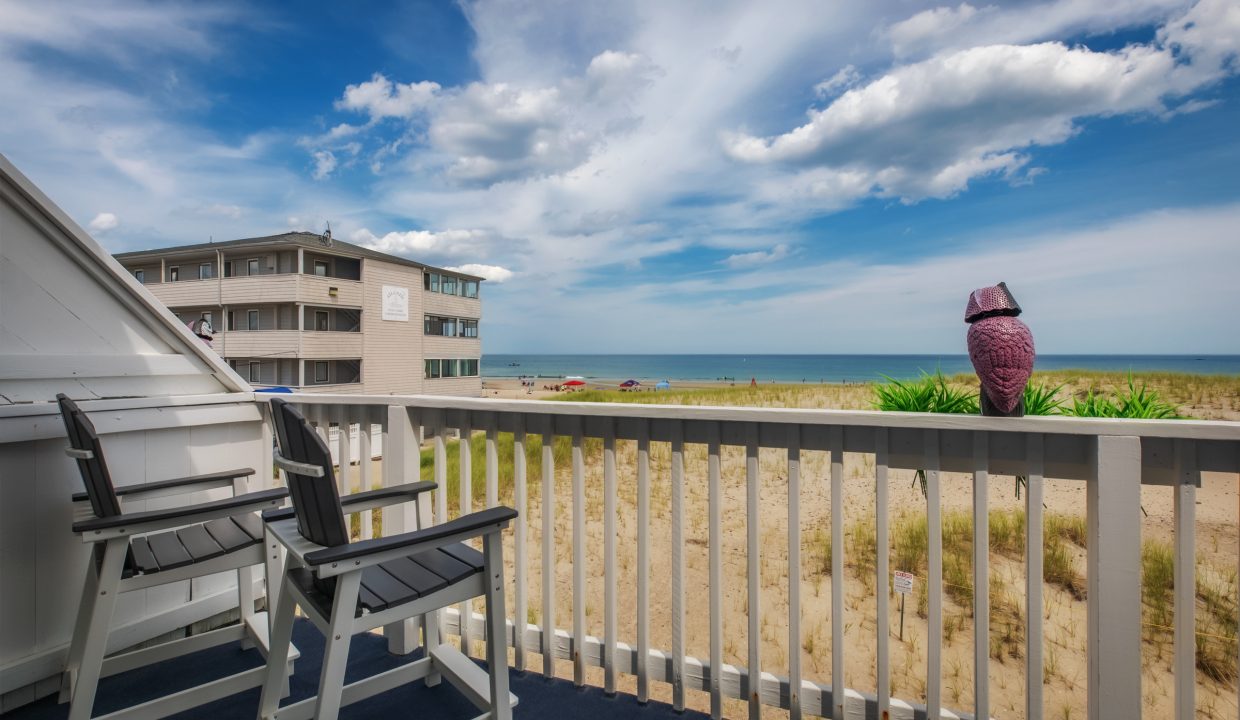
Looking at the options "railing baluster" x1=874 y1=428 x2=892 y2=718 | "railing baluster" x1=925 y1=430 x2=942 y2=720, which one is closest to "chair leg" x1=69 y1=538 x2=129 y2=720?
"railing baluster" x1=874 y1=428 x2=892 y2=718

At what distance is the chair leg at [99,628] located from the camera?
5.21 ft

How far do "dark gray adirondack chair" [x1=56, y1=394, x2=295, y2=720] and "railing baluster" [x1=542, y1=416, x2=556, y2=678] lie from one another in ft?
2.85

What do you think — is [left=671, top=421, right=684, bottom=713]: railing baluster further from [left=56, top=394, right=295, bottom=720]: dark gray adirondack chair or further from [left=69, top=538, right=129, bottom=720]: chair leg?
[left=69, top=538, right=129, bottom=720]: chair leg

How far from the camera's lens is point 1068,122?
30.5m

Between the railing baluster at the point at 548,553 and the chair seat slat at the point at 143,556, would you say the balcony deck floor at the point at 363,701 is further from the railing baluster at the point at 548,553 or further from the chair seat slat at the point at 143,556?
the chair seat slat at the point at 143,556

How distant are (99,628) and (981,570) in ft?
7.89

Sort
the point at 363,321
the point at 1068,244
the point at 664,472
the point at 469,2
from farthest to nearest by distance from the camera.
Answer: the point at 1068,244, the point at 363,321, the point at 469,2, the point at 664,472

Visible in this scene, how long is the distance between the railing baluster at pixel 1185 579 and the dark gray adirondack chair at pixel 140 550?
2.47m

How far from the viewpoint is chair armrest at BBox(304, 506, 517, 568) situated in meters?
1.24

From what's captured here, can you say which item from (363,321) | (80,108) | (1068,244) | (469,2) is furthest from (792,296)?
(80,108)

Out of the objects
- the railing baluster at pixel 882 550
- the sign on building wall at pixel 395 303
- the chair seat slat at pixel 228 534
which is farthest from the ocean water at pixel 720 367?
the chair seat slat at pixel 228 534

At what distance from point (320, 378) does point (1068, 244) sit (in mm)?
37104

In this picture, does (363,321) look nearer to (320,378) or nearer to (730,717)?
(320,378)

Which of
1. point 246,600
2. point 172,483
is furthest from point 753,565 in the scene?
point 246,600
